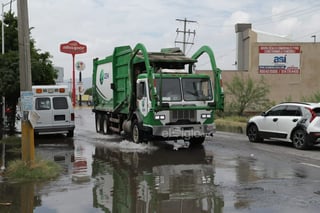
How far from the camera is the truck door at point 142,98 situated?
581 inches

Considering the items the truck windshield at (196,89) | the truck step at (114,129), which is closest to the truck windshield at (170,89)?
the truck windshield at (196,89)

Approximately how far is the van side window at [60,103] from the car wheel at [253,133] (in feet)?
24.3

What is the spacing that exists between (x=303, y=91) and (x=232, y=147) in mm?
28432

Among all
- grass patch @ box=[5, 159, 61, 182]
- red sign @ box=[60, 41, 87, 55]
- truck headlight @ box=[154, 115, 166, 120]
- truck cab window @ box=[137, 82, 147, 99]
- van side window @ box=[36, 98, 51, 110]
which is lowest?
grass patch @ box=[5, 159, 61, 182]

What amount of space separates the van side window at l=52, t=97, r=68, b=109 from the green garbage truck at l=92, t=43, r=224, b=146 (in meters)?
2.78

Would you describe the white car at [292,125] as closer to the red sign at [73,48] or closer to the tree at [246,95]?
the tree at [246,95]

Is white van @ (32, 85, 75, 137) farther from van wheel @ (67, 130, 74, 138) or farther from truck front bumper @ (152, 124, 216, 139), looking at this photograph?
truck front bumper @ (152, 124, 216, 139)

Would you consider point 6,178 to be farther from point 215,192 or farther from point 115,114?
point 115,114

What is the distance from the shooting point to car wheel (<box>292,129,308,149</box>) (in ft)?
49.1

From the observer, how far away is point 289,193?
839cm

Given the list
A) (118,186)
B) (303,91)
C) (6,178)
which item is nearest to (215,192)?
(118,186)

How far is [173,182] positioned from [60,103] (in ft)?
34.0

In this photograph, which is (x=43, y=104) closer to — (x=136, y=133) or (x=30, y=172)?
(x=136, y=133)

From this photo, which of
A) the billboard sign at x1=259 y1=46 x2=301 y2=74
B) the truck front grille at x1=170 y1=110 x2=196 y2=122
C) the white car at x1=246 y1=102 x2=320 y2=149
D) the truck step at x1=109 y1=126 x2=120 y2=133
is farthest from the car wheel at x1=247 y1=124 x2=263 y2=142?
the billboard sign at x1=259 y1=46 x2=301 y2=74
